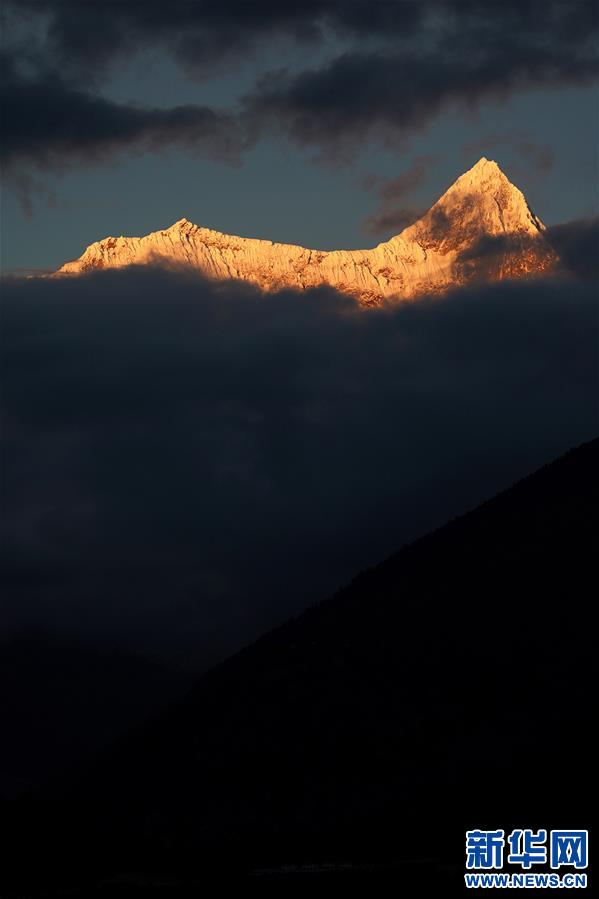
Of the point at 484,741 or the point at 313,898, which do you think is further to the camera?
the point at 484,741

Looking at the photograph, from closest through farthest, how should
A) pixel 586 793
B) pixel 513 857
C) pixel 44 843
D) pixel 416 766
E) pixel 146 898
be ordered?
pixel 513 857 < pixel 146 898 < pixel 586 793 < pixel 44 843 < pixel 416 766

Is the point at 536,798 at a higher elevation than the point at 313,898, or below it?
higher

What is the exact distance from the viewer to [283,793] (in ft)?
656

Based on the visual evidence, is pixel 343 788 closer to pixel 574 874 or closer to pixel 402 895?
pixel 402 895

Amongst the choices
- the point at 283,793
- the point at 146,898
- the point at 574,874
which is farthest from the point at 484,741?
the point at 574,874

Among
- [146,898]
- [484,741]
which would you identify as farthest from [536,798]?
[146,898]

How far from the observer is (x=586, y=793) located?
164 m

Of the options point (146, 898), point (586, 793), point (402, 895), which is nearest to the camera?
point (402, 895)

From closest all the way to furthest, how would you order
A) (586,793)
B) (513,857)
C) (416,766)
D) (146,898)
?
(513,857) < (146,898) < (586,793) < (416,766)

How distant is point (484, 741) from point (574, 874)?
253ft

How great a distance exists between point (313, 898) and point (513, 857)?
1025 inches

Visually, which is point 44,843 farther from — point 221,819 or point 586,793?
point 586,793

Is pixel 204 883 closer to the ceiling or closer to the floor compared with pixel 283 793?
closer to the floor

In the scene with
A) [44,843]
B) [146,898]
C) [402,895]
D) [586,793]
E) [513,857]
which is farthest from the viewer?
[44,843]
